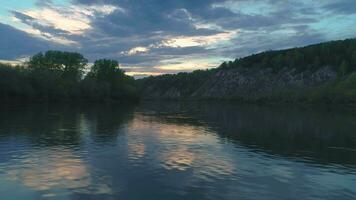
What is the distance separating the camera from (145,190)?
877 inches

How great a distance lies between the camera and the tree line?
114 metres

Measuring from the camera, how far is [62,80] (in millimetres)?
149625

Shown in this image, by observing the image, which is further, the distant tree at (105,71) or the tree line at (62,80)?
the distant tree at (105,71)

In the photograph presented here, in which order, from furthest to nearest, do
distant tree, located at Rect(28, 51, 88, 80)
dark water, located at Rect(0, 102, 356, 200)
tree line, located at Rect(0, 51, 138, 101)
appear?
distant tree, located at Rect(28, 51, 88, 80)
tree line, located at Rect(0, 51, 138, 101)
dark water, located at Rect(0, 102, 356, 200)

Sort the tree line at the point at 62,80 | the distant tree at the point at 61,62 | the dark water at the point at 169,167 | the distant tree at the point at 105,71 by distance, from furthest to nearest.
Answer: the distant tree at the point at 105,71, the distant tree at the point at 61,62, the tree line at the point at 62,80, the dark water at the point at 169,167

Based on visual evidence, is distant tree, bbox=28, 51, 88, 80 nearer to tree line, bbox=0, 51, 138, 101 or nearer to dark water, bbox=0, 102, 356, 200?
tree line, bbox=0, 51, 138, 101

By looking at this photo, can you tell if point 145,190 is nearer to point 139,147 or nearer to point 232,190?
point 232,190

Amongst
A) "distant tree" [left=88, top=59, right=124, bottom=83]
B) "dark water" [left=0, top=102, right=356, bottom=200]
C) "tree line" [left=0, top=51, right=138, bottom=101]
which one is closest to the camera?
"dark water" [left=0, top=102, right=356, bottom=200]

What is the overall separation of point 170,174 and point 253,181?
503cm

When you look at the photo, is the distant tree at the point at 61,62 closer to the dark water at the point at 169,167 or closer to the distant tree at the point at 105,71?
the distant tree at the point at 105,71

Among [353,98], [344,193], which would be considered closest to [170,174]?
[344,193]

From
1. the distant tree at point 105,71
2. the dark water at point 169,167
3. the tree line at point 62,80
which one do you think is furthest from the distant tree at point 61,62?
the dark water at point 169,167

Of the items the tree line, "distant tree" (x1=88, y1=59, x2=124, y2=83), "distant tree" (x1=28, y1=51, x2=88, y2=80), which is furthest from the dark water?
"distant tree" (x1=88, y1=59, x2=124, y2=83)

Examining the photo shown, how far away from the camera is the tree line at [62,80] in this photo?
114331 millimetres
